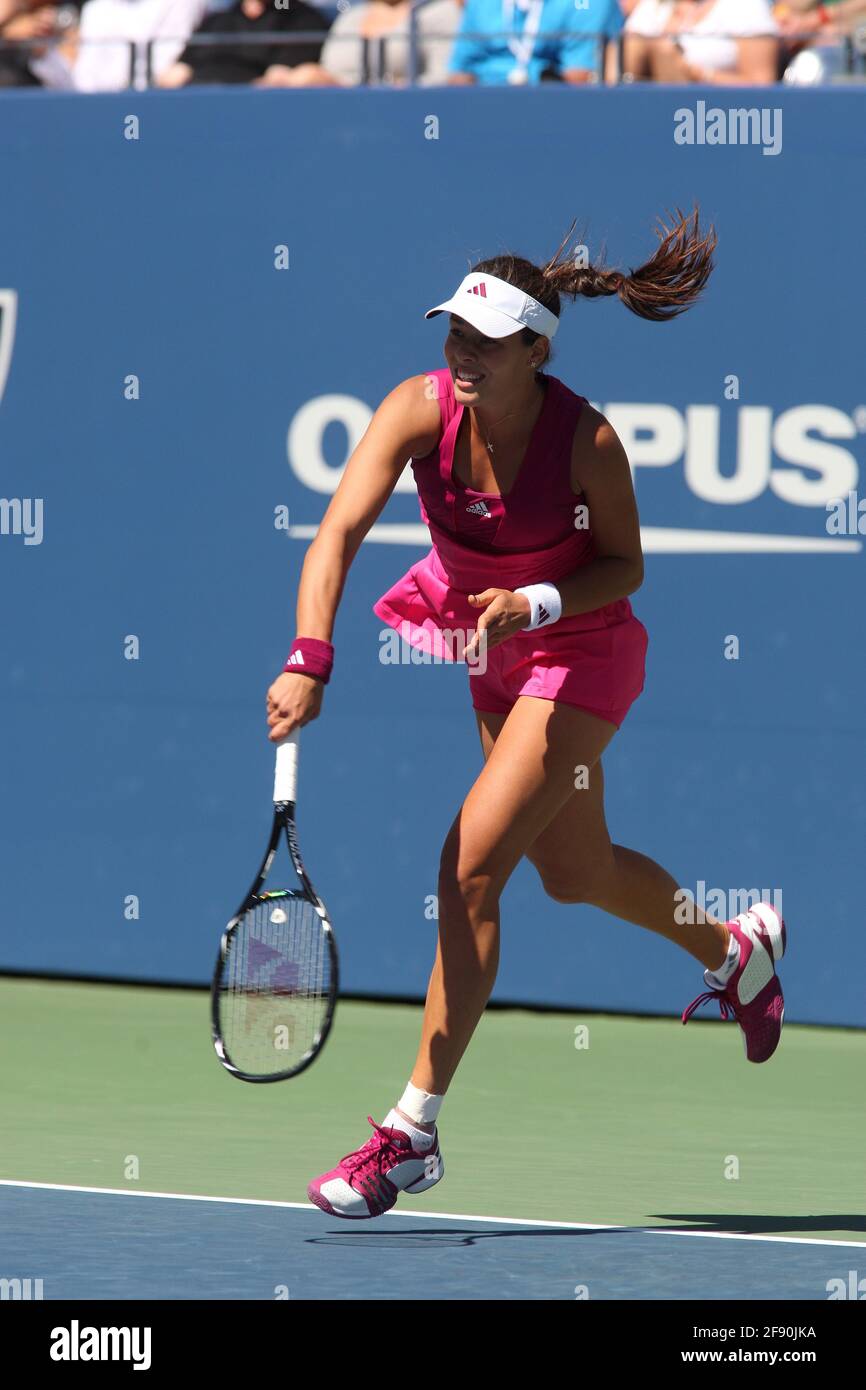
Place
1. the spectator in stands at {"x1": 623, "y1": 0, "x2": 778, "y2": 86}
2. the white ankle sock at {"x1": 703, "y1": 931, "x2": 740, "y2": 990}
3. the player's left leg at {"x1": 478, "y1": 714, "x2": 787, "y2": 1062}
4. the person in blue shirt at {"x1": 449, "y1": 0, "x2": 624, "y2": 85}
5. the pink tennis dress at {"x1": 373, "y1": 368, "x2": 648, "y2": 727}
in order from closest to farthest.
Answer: the pink tennis dress at {"x1": 373, "y1": 368, "x2": 648, "y2": 727} → the player's left leg at {"x1": 478, "y1": 714, "x2": 787, "y2": 1062} → the white ankle sock at {"x1": 703, "y1": 931, "x2": 740, "y2": 990} → the spectator in stands at {"x1": 623, "y1": 0, "x2": 778, "y2": 86} → the person in blue shirt at {"x1": 449, "y1": 0, "x2": 624, "y2": 85}

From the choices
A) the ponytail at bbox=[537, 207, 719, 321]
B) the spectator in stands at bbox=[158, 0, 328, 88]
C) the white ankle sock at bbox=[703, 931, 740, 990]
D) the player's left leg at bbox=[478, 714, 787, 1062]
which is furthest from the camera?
the spectator in stands at bbox=[158, 0, 328, 88]

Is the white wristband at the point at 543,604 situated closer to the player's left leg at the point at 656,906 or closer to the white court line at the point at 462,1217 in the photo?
the player's left leg at the point at 656,906

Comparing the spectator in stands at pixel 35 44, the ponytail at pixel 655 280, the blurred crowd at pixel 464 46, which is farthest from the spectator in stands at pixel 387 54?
the ponytail at pixel 655 280

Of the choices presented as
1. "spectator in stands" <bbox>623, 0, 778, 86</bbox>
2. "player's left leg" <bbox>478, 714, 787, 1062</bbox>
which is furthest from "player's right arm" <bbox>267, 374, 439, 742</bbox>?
"spectator in stands" <bbox>623, 0, 778, 86</bbox>

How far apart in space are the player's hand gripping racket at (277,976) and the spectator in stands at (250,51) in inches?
152

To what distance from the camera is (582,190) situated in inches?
292

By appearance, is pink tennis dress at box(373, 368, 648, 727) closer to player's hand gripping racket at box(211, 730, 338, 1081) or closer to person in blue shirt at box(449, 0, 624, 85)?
player's hand gripping racket at box(211, 730, 338, 1081)

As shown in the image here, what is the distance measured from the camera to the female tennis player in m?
4.83

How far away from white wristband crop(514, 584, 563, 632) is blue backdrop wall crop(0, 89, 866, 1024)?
8.59ft

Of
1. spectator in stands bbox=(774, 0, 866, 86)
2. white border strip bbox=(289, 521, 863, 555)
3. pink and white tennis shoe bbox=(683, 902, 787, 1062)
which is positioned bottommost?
pink and white tennis shoe bbox=(683, 902, 787, 1062)

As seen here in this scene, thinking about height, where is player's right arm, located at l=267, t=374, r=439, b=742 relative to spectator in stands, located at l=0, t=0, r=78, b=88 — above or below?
below

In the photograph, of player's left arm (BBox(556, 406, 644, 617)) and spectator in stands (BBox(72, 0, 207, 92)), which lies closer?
player's left arm (BBox(556, 406, 644, 617))
